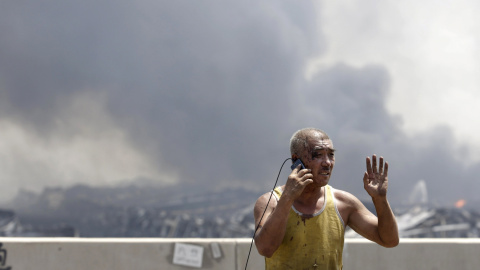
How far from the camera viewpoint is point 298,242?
305 cm

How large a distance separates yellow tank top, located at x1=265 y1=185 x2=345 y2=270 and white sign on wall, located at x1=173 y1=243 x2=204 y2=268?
288 centimetres

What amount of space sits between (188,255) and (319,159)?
10.6 feet

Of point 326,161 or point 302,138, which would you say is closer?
point 326,161

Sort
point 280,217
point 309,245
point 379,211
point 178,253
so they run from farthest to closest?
point 178,253, point 379,211, point 309,245, point 280,217

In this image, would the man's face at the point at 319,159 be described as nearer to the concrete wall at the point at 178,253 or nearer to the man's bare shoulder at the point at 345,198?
the man's bare shoulder at the point at 345,198

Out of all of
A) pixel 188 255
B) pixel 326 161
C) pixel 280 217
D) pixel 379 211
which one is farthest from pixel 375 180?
pixel 188 255

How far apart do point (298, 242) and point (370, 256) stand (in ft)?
10.3

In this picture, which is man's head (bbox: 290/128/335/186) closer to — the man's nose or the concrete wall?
the man's nose

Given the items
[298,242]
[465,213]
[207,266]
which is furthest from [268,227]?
[465,213]

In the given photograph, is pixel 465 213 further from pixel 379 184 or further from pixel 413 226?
pixel 379 184

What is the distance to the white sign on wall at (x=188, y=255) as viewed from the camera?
19.3ft

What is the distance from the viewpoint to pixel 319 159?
3076 millimetres

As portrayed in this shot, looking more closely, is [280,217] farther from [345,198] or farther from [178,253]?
[178,253]

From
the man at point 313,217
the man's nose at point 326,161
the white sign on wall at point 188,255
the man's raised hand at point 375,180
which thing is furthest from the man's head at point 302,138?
the white sign on wall at point 188,255
